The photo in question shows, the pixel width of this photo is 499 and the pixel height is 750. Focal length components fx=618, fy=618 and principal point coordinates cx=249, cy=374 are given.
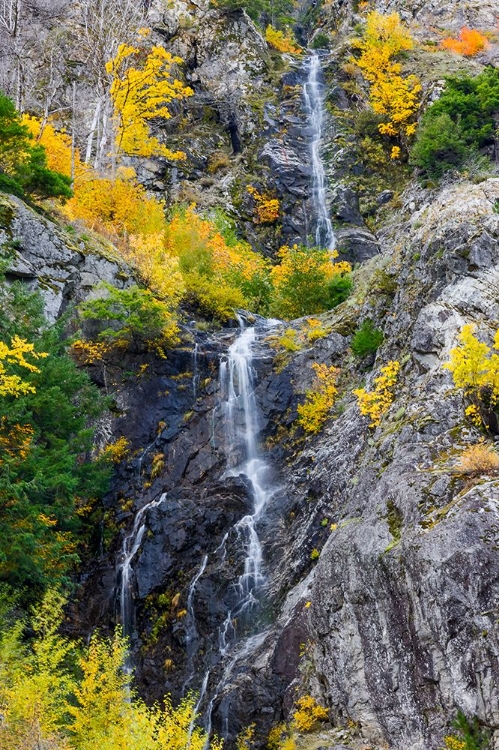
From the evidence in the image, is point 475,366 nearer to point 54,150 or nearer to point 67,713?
point 67,713

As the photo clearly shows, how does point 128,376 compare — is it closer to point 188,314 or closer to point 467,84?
point 188,314

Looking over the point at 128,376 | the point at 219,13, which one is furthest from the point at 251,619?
the point at 219,13

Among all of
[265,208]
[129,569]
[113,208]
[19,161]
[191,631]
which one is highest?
[265,208]

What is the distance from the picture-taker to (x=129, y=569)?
688 inches

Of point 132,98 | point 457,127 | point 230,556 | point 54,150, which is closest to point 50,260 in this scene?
point 54,150

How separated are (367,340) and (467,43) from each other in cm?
3144

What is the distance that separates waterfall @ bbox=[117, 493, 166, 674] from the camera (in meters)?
16.6

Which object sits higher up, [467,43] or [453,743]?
[467,43]

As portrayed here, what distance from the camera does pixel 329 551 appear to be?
1234 cm

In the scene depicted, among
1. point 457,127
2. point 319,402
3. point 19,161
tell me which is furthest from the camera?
point 457,127

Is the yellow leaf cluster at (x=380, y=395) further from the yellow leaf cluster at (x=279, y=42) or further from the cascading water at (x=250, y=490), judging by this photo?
the yellow leaf cluster at (x=279, y=42)

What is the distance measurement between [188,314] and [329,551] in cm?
1491

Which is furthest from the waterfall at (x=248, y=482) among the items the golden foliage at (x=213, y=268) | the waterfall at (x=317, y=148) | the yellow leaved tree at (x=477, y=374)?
the waterfall at (x=317, y=148)

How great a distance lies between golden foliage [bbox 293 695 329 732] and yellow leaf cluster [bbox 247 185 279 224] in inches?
1127
